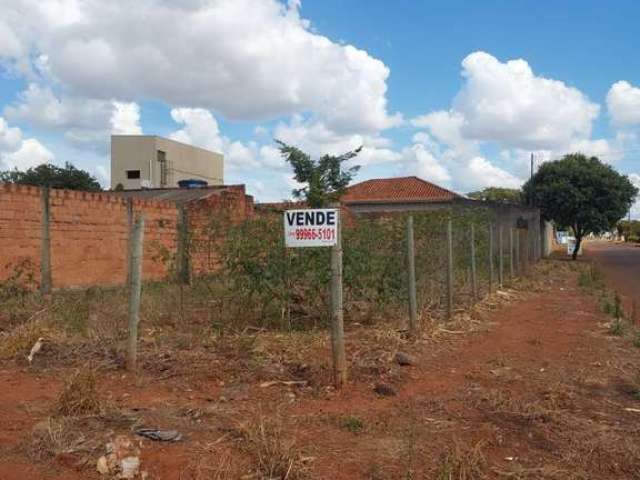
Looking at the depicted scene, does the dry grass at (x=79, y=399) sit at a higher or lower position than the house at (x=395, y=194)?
lower

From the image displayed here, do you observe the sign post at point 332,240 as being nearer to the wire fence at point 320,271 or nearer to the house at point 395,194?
the wire fence at point 320,271

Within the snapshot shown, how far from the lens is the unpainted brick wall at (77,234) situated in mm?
11312

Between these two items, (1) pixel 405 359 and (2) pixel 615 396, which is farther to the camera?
(1) pixel 405 359

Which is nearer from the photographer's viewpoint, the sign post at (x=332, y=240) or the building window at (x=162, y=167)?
the sign post at (x=332, y=240)

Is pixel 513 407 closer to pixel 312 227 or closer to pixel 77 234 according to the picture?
pixel 312 227

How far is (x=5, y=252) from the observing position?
36.8 ft

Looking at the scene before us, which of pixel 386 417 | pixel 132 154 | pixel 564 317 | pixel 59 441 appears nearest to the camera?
pixel 59 441

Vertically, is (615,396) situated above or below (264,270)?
below

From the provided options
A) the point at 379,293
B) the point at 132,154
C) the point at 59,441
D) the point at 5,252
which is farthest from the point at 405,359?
the point at 132,154

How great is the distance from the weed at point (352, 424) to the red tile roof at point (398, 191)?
137ft

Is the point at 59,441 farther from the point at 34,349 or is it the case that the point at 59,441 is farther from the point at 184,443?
the point at 34,349

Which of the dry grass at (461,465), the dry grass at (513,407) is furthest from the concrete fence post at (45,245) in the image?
the dry grass at (461,465)

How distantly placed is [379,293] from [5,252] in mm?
6509

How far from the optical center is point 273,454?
394 centimetres
